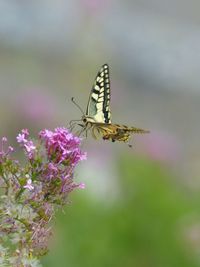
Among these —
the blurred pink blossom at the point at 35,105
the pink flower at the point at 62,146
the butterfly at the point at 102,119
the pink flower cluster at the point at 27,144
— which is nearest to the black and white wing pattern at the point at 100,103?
the butterfly at the point at 102,119

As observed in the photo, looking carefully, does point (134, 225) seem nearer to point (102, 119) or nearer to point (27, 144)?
point (102, 119)

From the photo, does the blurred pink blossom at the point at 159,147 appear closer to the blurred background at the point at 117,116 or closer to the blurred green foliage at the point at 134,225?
the blurred background at the point at 117,116

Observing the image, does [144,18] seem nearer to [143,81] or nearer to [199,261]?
[143,81]

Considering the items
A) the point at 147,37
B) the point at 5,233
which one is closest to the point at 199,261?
the point at 5,233

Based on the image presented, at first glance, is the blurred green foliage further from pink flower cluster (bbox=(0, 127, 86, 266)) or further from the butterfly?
pink flower cluster (bbox=(0, 127, 86, 266))

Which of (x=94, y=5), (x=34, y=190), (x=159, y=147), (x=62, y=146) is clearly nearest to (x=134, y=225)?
(x=159, y=147)

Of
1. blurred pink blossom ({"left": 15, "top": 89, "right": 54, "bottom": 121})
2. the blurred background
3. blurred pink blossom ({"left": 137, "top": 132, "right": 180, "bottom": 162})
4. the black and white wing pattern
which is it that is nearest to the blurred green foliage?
the blurred background
